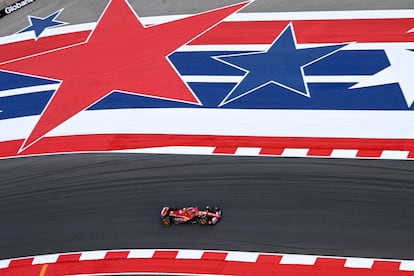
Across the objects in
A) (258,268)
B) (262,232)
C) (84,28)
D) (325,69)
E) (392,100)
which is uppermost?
(84,28)

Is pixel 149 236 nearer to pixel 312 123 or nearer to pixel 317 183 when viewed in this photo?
pixel 317 183

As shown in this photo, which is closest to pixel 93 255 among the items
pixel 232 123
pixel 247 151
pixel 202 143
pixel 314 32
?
pixel 202 143

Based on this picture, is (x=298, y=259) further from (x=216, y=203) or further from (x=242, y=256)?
(x=216, y=203)

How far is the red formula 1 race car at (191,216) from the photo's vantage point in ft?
51.0

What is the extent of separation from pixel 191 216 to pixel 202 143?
3.12 metres

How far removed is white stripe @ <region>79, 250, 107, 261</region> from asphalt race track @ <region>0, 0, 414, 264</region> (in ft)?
0.61

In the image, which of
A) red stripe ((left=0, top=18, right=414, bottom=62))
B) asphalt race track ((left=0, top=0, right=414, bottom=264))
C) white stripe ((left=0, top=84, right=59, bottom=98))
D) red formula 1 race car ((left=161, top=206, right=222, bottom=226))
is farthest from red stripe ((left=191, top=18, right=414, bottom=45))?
red formula 1 race car ((left=161, top=206, right=222, bottom=226))

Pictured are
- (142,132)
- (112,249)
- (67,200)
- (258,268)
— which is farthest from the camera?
(142,132)

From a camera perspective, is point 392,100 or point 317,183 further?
point 392,100

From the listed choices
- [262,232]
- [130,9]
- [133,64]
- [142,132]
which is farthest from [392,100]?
[130,9]

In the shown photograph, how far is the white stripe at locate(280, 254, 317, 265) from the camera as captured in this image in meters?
14.3

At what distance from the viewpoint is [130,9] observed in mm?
24406

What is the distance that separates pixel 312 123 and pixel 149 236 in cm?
635

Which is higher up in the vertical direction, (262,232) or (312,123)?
(312,123)
